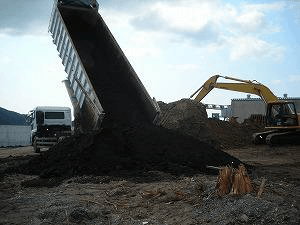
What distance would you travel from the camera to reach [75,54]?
491 inches

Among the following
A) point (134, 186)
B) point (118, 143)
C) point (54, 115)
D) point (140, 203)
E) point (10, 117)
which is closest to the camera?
point (140, 203)

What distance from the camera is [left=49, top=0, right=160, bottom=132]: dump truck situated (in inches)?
466

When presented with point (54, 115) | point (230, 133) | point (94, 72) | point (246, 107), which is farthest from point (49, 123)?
point (246, 107)

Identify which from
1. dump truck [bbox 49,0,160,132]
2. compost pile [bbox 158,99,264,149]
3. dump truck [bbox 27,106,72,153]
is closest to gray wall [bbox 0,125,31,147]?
compost pile [bbox 158,99,264,149]

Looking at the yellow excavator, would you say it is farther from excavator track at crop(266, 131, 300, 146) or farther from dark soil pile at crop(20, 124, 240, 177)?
dark soil pile at crop(20, 124, 240, 177)

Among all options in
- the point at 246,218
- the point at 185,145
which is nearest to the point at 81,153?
the point at 185,145

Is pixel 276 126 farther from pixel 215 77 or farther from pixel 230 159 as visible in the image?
pixel 230 159

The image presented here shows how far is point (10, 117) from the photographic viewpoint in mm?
51844

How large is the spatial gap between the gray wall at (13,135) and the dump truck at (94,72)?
24.2 m

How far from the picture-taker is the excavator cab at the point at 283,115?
1909cm

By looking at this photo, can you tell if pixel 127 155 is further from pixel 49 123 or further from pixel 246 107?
pixel 246 107

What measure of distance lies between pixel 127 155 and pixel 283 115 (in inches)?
459

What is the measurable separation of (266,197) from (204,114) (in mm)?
17910

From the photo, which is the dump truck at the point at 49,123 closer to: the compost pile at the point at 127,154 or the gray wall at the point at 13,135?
the compost pile at the point at 127,154
